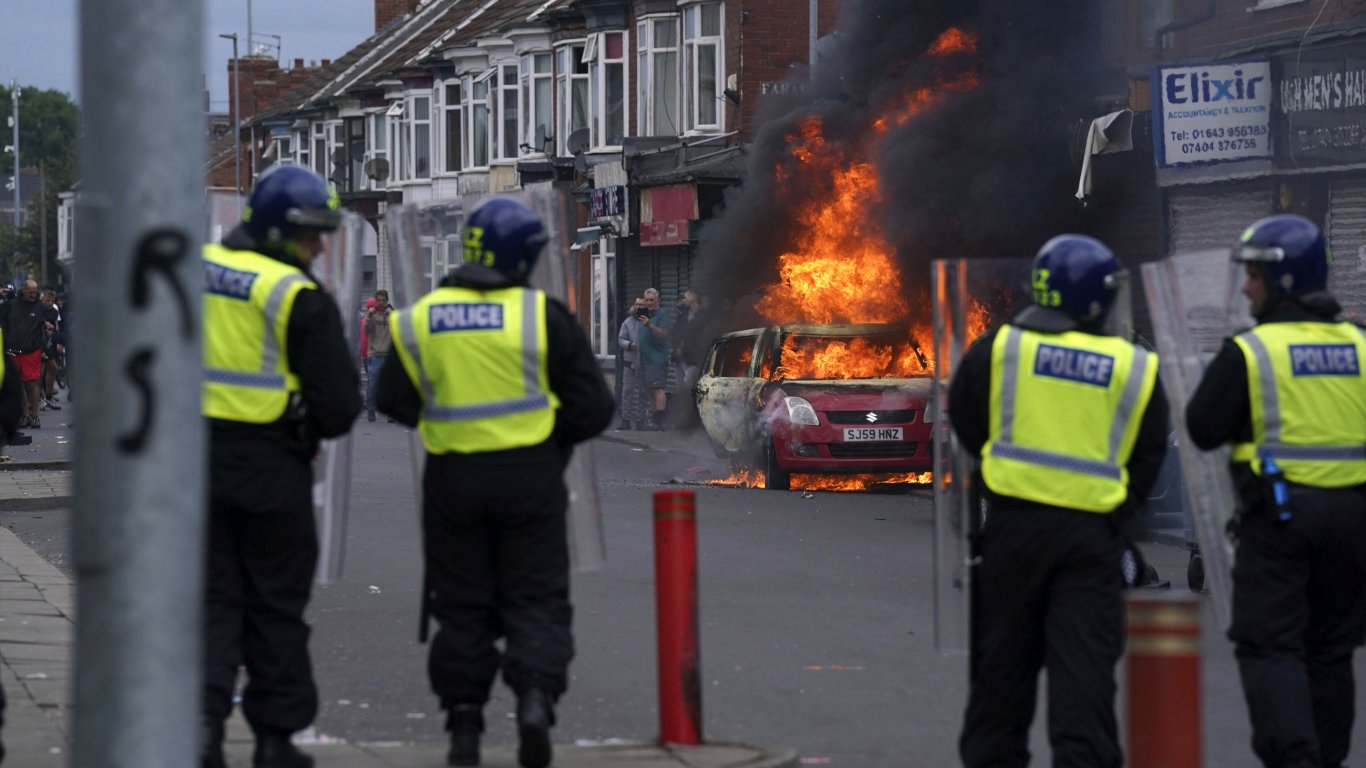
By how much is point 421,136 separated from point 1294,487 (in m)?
51.5

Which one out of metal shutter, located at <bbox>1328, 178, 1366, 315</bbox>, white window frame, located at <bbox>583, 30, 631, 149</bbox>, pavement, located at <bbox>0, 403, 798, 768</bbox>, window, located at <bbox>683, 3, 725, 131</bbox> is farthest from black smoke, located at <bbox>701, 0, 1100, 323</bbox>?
pavement, located at <bbox>0, 403, 798, 768</bbox>

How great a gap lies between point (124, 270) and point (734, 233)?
23.4 meters

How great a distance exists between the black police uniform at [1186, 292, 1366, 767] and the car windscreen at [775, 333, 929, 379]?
479 inches

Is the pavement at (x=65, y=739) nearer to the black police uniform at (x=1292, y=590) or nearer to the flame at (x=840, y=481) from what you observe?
the black police uniform at (x=1292, y=590)

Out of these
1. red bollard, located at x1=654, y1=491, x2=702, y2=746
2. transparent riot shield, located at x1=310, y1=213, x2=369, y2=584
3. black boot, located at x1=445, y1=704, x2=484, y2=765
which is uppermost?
transparent riot shield, located at x1=310, y1=213, x2=369, y2=584

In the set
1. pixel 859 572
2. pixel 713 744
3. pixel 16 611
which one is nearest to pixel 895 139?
pixel 859 572

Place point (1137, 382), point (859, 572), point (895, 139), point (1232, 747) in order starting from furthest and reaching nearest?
point (895, 139) < point (859, 572) < point (1232, 747) < point (1137, 382)

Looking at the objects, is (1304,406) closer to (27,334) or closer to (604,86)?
(27,334)

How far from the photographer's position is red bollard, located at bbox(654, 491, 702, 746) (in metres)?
6.42

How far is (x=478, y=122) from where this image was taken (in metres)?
48.8

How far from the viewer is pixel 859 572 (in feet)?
39.5

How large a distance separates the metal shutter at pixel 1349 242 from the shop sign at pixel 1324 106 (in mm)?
317

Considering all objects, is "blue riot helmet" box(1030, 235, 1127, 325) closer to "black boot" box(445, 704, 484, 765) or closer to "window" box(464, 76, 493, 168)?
"black boot" box(445, 704, 484, 765)

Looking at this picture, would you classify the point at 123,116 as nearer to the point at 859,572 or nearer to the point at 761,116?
the point at 859,572
